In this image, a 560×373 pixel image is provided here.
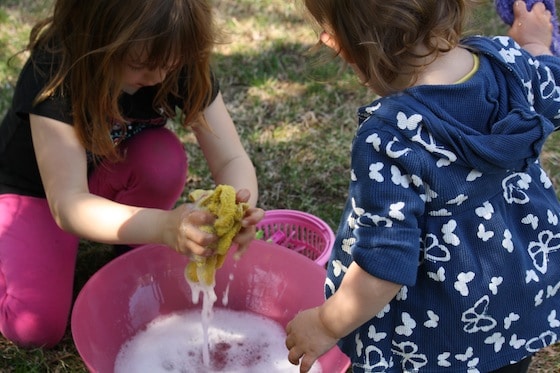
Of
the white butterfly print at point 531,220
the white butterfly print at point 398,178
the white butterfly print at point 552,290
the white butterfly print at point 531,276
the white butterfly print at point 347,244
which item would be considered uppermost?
the white butterfly print at point 398,178

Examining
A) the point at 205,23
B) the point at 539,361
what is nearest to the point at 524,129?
the point at 205,23

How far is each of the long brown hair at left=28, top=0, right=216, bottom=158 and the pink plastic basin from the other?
266mm

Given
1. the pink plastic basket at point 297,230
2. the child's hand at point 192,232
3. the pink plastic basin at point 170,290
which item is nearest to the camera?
the child's hand at point 192,232

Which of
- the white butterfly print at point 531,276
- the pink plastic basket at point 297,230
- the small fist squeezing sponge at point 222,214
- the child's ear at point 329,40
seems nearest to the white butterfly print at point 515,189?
the white butterfly print at point 531,276

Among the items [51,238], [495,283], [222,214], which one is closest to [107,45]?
[222,214]

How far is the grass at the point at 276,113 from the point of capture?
1823mm

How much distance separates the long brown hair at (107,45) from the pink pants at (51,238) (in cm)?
16

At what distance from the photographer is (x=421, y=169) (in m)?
1.00

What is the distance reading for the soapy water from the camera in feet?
5.10

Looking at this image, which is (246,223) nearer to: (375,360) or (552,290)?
(375,360)

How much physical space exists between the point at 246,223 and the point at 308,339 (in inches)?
9.8

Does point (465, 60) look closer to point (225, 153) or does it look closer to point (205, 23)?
point (205, 23)

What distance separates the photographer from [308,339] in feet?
3.71

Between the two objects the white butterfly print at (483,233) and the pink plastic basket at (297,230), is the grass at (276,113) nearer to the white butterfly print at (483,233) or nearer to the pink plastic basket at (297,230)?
the pink plastic basket at (297,230)
